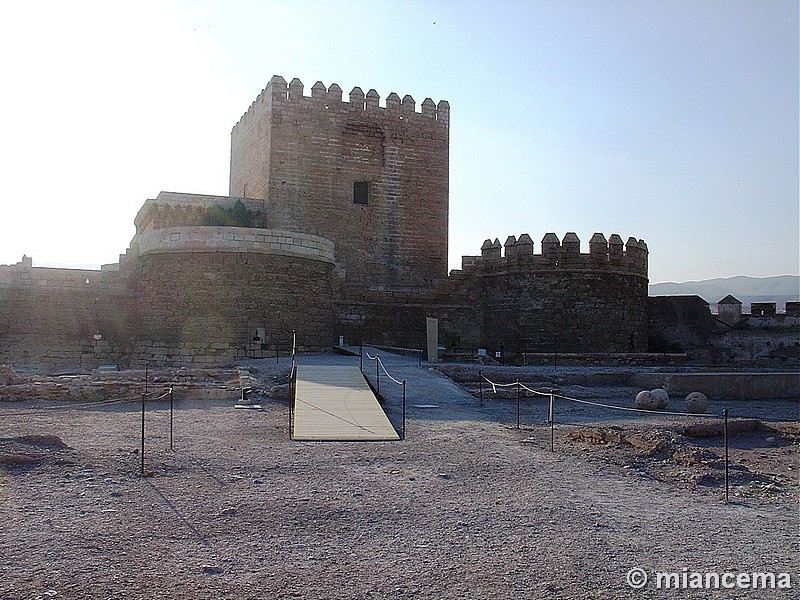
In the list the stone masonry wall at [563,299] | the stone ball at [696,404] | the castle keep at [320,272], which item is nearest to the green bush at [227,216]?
the castle keep at [320,272]

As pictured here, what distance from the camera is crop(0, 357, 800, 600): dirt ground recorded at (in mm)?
4379

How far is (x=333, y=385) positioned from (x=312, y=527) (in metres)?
7.04

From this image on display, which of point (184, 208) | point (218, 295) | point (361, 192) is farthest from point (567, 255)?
point (184, 208)

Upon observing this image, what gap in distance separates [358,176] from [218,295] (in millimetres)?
9043

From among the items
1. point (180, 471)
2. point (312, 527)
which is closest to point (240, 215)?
point (180, 471)

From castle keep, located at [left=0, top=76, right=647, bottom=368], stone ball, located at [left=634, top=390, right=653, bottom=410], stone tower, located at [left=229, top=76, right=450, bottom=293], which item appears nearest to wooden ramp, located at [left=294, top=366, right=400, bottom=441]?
stone ball, located at [left=634, top=390, right=653, bottom=410]

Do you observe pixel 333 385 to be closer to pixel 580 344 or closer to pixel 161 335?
pixel 161 335

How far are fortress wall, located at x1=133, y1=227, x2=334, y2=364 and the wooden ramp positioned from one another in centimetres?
417

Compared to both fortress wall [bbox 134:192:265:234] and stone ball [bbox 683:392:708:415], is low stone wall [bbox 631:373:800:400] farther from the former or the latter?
fortress wall [bbox 134:192:265:234]

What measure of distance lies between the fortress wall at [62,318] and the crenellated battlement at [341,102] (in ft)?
28.0

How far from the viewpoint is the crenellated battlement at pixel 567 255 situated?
22344mm

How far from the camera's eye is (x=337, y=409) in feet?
34.3

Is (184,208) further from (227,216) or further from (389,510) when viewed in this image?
(389,510)

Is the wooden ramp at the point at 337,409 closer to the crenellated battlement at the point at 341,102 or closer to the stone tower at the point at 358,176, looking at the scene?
the stone tower at the point at 358,176
